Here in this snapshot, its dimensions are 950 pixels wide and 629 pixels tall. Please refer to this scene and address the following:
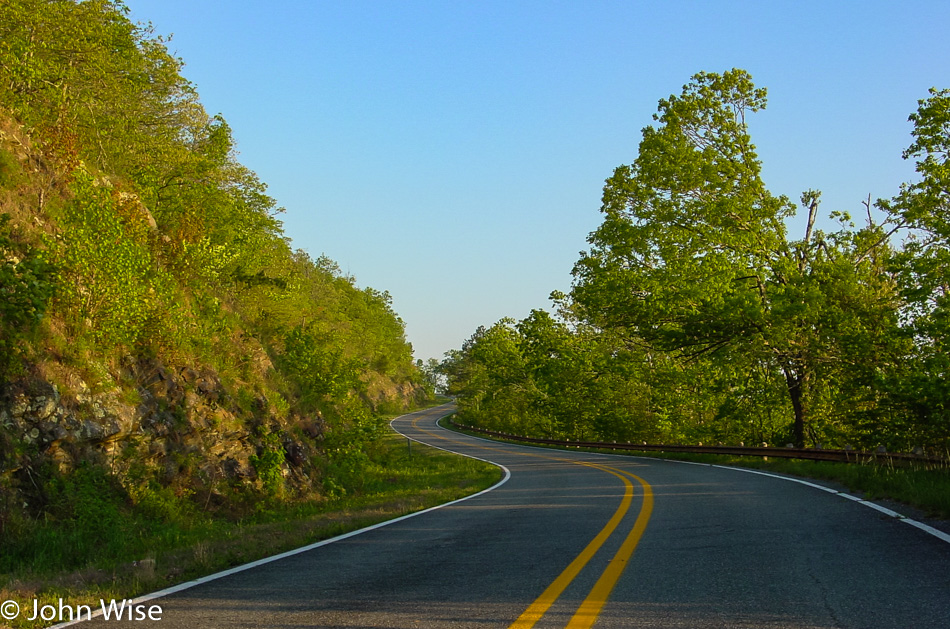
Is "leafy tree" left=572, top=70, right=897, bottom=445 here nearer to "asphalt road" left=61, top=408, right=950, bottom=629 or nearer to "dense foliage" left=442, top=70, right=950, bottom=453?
"dense foliage" left=442, top=70, right=950, bottom=453

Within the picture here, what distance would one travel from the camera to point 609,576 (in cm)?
584

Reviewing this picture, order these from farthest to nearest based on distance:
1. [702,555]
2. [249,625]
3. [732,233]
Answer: [732,233], [702,555], [249,625]

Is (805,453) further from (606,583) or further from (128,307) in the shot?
(128,307)

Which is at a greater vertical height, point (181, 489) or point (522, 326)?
point (522, 326)

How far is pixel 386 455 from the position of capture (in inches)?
1232

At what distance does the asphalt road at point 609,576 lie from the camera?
15.2ft

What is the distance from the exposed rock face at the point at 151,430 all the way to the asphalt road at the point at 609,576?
20.0ft

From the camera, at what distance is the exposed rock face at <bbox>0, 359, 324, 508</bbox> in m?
11.2

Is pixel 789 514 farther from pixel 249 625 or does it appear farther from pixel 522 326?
pixel 522 326

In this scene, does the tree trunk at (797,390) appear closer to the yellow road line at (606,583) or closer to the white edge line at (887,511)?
the white edge line at (887,511)

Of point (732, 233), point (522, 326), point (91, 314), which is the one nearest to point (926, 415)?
point (732, 233)

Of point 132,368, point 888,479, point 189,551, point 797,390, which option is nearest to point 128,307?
point 132,368

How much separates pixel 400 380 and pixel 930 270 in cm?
10671

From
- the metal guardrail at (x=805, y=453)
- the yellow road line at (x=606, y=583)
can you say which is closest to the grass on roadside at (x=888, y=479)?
the metal guardrail at (x=805, y=453)
